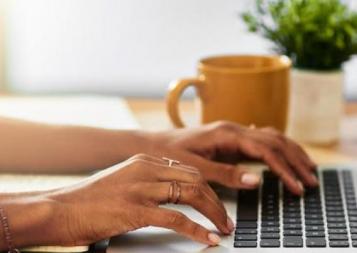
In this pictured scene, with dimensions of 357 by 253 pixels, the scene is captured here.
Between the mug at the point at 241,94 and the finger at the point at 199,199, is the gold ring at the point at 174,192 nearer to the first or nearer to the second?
the finger at the point at 199,199

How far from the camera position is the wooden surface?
1189 mm

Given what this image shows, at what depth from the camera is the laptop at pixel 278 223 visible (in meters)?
0.82

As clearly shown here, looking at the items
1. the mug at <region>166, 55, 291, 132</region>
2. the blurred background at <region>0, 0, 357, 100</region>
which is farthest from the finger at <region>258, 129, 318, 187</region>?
the blurred background at <region>0, 0, 357, 100</region>

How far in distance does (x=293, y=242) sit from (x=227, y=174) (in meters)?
0.18

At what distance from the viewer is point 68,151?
106cm

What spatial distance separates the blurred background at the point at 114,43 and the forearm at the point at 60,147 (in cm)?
59

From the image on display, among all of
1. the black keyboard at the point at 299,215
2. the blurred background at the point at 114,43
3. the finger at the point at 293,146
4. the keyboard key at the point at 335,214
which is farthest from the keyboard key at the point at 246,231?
the blurred background at the point at 114,43

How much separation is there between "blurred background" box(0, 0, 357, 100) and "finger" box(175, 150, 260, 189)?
664 mm

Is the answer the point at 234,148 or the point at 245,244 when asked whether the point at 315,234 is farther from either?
the point at 234,148

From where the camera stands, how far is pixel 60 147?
1.06 meters

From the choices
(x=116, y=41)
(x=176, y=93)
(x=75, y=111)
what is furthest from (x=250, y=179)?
(x=116, y=41)

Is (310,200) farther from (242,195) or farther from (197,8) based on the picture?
(197,8)

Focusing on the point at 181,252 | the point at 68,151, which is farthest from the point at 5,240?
the point at 68,151

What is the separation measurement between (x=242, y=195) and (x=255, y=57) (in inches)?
12.6
